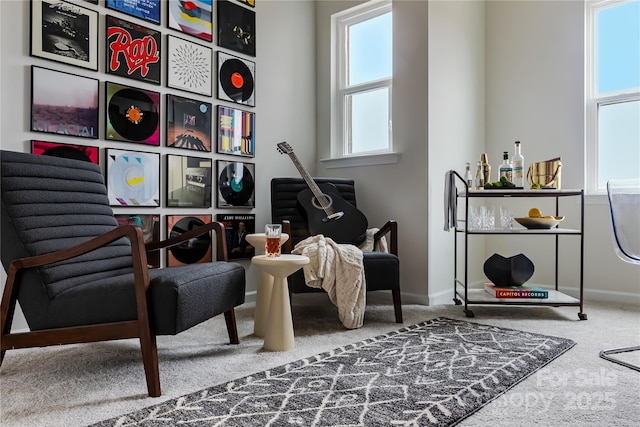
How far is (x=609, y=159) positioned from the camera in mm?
3322

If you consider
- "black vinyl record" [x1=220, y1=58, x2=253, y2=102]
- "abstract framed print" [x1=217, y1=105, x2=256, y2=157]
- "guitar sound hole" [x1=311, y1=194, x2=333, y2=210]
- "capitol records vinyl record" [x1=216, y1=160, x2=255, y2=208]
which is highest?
"black vinyl record" [x1=220, y1=58, x2=253, y2=102]

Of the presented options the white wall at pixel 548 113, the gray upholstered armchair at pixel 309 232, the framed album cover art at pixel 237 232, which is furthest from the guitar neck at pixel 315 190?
the white wall at pixel 548 113

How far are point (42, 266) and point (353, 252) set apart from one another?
60.0 inches

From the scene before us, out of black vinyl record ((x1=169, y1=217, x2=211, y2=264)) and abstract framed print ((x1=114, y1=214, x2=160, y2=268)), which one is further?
black vinyl record ((x1=169, y1=217, x2=211, y2=264))

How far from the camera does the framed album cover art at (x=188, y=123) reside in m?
2.91

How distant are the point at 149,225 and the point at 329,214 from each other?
1.18 metres

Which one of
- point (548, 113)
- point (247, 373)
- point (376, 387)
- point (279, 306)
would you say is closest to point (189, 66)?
Result: point (279, 306)

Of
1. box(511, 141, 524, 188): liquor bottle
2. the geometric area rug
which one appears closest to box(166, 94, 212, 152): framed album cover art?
the geometric area rug

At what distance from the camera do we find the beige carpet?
144 centimetres

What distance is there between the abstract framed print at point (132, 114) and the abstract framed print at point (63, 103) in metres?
0.08

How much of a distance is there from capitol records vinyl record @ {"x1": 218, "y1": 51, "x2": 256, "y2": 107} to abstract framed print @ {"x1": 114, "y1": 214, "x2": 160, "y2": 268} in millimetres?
1007

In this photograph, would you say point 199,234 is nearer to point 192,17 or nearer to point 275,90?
point 192,17

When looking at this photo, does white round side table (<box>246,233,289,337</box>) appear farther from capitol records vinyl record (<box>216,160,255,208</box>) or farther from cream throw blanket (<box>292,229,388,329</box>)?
capitol records vinyl record (<box>216,160,255,208</box>)

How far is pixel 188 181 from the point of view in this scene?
3.01 m
